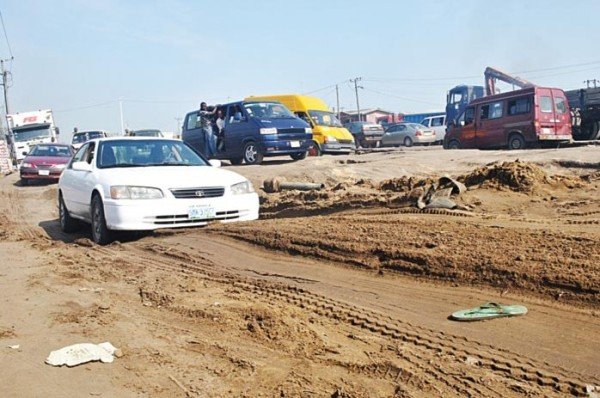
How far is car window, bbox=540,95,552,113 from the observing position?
1934cm

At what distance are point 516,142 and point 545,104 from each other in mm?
1537

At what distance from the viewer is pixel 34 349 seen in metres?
3.75

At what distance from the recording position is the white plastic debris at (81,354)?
3.51 metres

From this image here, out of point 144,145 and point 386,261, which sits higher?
point 144,145

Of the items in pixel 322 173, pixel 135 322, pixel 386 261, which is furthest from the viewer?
pixel 322 173

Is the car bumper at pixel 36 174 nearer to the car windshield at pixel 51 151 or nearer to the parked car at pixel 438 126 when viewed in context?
the car windshield at pixel 51 151

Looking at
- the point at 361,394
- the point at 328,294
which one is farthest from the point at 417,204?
the point at 361,394

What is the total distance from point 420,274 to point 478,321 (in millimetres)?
1057

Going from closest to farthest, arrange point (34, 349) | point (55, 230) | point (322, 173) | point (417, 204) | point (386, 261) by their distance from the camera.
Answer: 1. point (34, 349)
2. point (386, 261)
3. point (417, 204)
4. point (55, 230)
5. point (322, 173)

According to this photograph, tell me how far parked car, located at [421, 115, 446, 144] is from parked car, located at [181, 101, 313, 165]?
68.3 feet

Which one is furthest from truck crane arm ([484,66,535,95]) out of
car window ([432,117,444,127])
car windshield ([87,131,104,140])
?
car windshield ([87,131,104,140])

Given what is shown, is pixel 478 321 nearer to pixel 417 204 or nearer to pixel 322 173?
pixel 417 204

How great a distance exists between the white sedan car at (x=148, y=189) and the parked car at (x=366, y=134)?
1101 inches

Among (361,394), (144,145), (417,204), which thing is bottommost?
(361,394)
